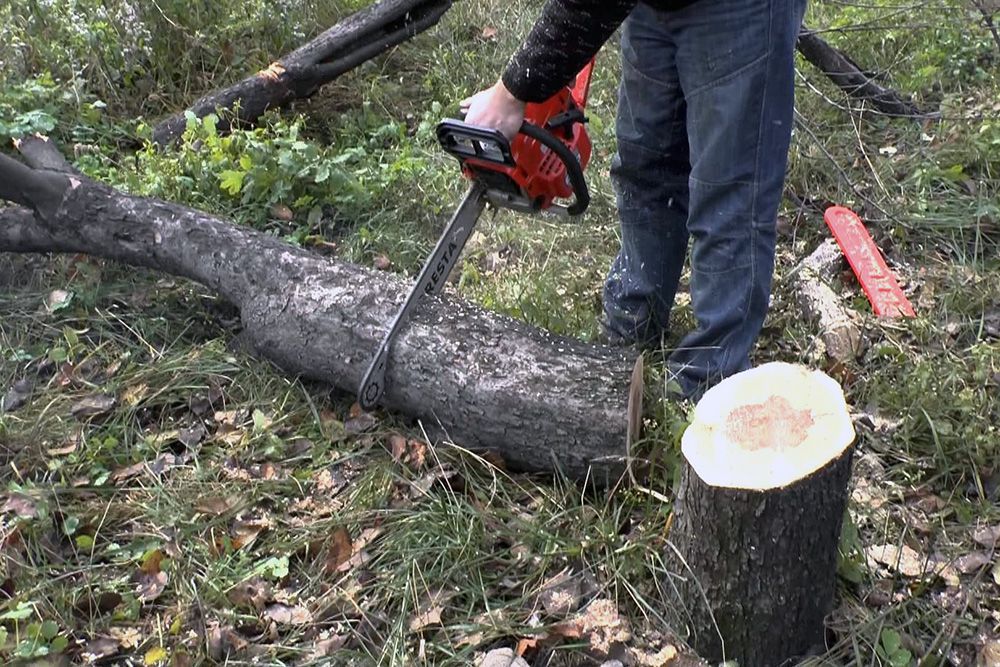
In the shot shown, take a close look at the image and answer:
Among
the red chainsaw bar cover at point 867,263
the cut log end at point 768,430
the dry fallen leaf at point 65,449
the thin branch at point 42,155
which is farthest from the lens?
the thin branch at point 42,155

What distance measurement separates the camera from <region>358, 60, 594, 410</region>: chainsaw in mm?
2617

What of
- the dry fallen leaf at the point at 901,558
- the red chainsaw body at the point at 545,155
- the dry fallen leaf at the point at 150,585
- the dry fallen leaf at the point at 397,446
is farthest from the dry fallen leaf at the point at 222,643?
the dry fallen leaf at the point at 901,558

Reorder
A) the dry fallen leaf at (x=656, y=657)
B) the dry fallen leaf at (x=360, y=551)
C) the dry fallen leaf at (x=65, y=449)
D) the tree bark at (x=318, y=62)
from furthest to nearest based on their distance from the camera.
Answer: the tree bark at (x=318, y=62)
the dry fallen leaf at (x=65, y=449)
the dry fallen leaf at (x=360, y=551)
the dry fallen leaf at (x=656, y=657)

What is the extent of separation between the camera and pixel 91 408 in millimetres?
3154

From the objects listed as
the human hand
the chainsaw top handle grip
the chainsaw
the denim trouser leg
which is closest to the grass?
the denim trouser leg

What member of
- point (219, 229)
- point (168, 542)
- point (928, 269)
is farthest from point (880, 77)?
point (168, 542)

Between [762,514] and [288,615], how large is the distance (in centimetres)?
131

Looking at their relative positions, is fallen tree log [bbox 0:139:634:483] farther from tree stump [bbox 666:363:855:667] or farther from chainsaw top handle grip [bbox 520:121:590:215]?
tree stump [bbox 666:363:855:667]

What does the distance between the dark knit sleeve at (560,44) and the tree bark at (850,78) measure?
110 inches

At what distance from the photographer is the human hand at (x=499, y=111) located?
2553 millimetres

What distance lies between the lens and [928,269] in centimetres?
377

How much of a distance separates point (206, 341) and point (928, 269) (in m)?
3.01

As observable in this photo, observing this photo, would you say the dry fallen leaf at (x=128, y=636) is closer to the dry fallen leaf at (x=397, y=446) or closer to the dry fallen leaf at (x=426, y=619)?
the dry fallen leaf at (x=426, y=619)

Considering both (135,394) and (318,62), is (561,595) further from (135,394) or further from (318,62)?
(318,62)
